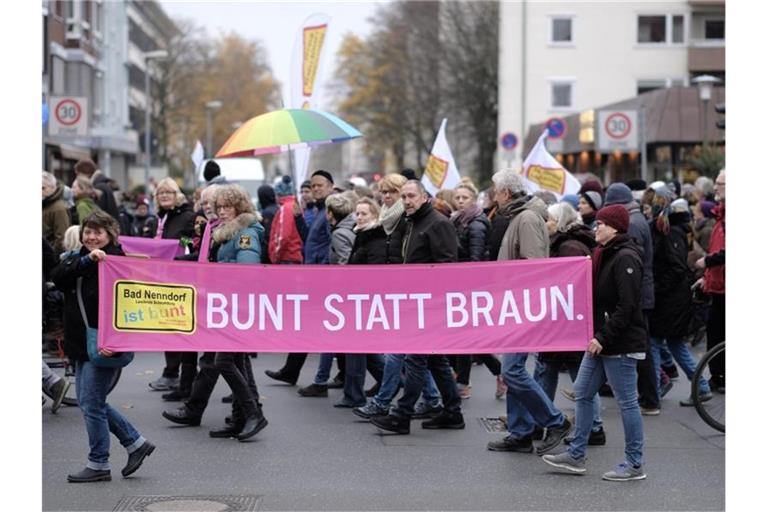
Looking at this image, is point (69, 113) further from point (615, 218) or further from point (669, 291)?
point (615, 218)

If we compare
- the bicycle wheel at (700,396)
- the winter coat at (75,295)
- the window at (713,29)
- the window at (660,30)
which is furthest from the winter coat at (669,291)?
the window at (713,29)

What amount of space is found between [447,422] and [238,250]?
7.30 feet

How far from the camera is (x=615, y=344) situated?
8367mm

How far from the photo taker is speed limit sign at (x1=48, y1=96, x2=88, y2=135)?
2284cm

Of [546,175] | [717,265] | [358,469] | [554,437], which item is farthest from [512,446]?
[546,175]

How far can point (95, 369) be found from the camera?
8.36 metres

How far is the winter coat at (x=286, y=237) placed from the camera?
1352cm

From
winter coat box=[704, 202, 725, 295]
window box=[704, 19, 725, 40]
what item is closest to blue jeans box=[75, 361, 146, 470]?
winter coat box=[704, 202, 725, 295]

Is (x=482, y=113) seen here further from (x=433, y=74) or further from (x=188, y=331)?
(x=188, y=331)

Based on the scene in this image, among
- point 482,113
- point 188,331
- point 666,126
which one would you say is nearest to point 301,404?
point 188,331

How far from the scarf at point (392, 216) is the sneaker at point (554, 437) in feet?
6.79

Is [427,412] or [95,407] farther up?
[95,407]

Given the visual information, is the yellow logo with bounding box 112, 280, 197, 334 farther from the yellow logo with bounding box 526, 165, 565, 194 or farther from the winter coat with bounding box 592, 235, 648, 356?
the yellow logo with bounding box 526, 165, 565, 194

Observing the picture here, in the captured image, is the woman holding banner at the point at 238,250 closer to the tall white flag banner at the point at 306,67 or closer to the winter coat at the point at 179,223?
the winter coat at the point at 179,223
